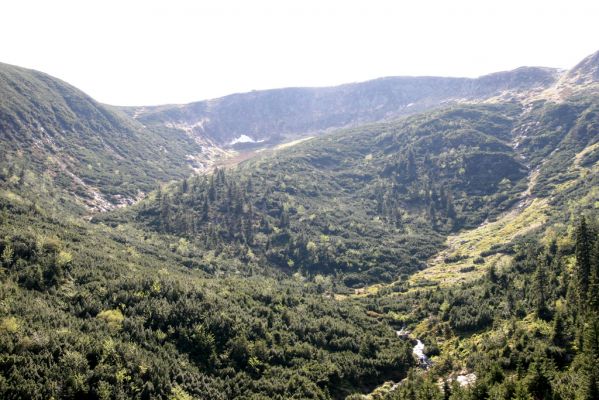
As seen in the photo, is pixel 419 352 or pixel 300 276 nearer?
pixel 419 352

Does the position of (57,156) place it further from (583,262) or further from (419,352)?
(583,262)

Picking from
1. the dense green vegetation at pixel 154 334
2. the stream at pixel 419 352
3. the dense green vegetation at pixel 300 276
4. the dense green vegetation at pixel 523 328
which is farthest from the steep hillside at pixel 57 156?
the dense green vegetation at pixel 523 328

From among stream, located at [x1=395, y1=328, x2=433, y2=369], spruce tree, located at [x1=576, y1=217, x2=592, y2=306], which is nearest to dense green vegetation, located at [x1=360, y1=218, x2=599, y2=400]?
spruce tree, located at [x1=576, y1=217, x2=592, y2=306]

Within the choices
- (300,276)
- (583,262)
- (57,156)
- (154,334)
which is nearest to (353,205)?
(300,276)

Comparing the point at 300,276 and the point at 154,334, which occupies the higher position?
the point at 154,334

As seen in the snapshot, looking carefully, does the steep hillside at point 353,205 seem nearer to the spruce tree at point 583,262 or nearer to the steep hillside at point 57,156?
the steep hillside at point 57,156

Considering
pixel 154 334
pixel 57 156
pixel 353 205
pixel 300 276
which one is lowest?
pixel 300 276

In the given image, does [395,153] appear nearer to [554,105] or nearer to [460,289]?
[554,105]

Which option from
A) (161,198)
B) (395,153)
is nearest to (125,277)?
(161,198)

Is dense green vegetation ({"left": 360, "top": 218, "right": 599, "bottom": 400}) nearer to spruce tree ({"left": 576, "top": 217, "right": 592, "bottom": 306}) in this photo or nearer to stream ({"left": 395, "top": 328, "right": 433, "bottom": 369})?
spruce tree ({"left": 576, "top": 217, "right": 592, "bottom": 306})

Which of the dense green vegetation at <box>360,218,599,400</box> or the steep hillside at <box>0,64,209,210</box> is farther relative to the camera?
the steep hillside at <box>0,64,209,210</box>

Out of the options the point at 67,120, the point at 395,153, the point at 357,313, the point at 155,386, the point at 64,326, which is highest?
the point at 67,120
